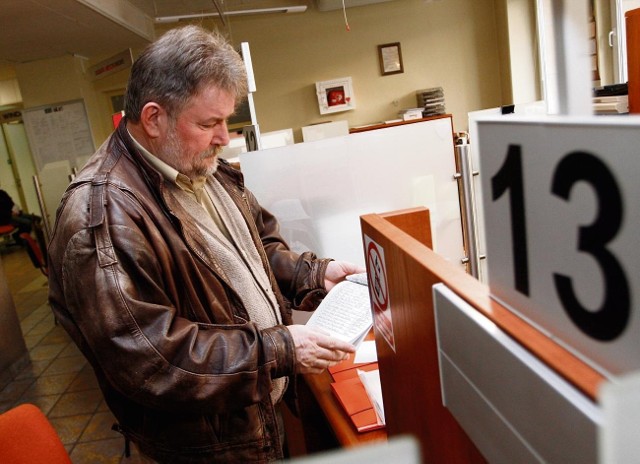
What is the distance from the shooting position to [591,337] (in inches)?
13.8

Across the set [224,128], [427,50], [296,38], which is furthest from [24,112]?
[224,128]

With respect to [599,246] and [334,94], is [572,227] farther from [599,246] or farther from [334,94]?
[334,94]

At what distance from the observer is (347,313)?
1.47 meters

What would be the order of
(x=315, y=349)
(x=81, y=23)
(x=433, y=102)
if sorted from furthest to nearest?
1. (x=433, y=102)
2. (x=81, y=23)
3. (x=315, y=349)

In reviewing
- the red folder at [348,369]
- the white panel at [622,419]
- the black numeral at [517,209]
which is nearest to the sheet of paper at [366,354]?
the red folder at [348,369]

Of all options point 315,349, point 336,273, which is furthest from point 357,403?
Result: point 336,273

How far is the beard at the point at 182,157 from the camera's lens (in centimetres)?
138

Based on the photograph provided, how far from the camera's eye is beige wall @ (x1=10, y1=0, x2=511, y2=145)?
7035 millimetres

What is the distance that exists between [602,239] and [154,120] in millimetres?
1221

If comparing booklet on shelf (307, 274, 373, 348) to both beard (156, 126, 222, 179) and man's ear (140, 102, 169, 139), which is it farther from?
man's ear (140, 102, 169, 139)

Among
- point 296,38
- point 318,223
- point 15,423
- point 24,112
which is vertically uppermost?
point 296,38

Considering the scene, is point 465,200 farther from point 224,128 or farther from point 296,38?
point 296,38

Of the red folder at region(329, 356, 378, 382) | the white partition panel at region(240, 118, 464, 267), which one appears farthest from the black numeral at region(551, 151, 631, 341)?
the white partition panel at region(240, 118, 464, 267)

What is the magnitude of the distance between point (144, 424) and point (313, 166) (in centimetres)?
120
